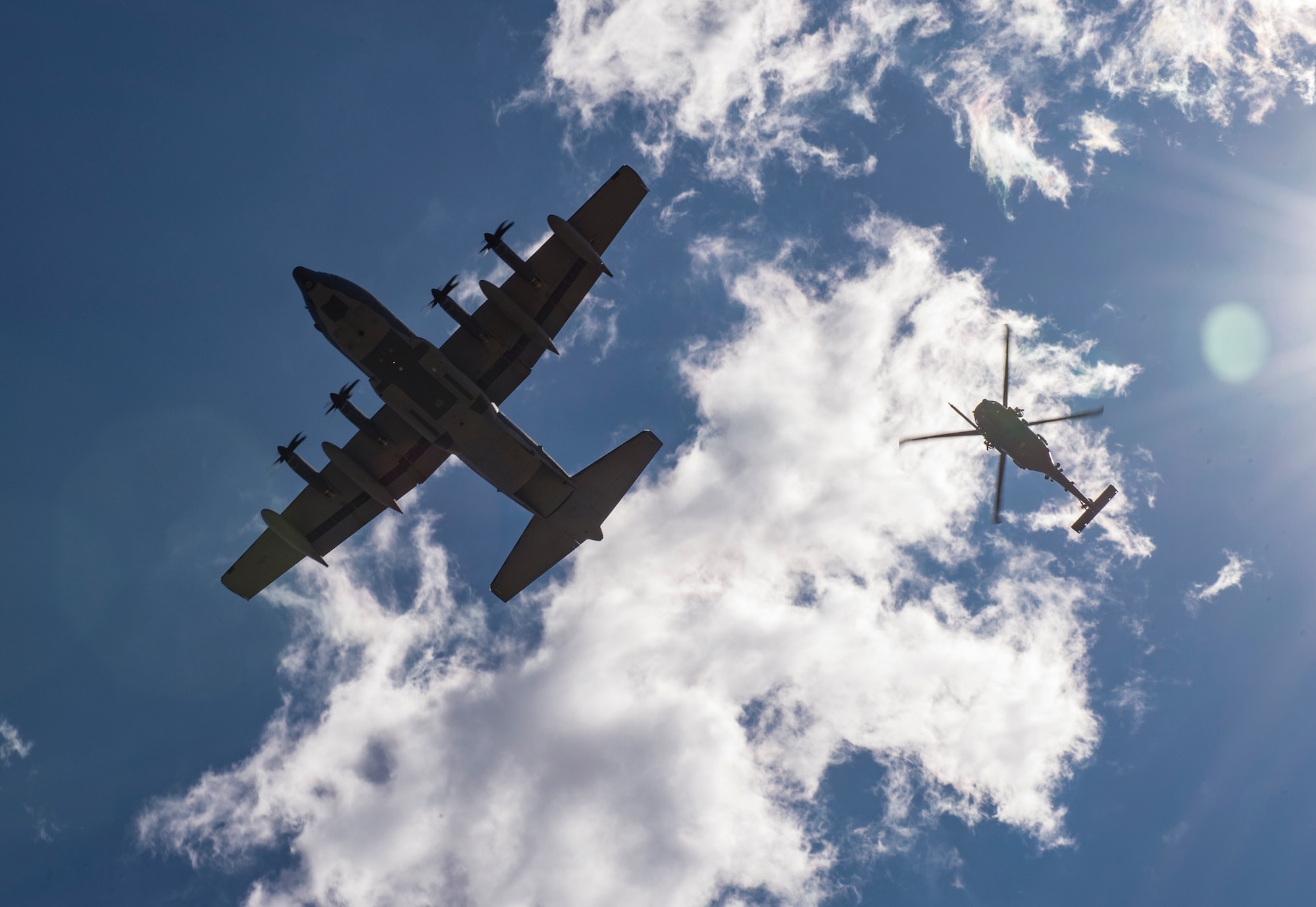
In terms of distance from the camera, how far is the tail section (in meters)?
32.7

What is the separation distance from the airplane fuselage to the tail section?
4053 millimetres

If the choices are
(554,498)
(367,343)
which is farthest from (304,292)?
(554,498)

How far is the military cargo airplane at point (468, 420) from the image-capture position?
2938 cm

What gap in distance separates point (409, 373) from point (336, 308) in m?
4.43

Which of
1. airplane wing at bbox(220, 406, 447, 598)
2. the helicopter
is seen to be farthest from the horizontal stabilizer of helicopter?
airplane wing at bbox(220, 406, 447, 598)

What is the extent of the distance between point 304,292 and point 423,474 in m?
10.7

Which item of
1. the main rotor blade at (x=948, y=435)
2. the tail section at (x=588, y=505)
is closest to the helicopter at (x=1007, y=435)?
the main rotor blade at (x=948, y=435)

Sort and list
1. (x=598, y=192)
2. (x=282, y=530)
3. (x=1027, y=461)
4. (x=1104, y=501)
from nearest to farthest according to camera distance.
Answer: (x=598, y=192), (x=282, y=530), (x=1027, y=461), (x=1104, y=501)

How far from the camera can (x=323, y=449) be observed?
32.8 metres

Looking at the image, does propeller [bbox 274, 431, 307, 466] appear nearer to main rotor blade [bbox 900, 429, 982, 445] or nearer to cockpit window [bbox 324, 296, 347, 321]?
cockpit window [bbox 324, 296, 347, 321]

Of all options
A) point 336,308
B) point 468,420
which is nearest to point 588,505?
point 468,420

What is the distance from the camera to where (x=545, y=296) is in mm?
32156

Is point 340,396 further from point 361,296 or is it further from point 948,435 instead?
point 948,435

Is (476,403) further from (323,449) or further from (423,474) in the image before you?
(323,449)
